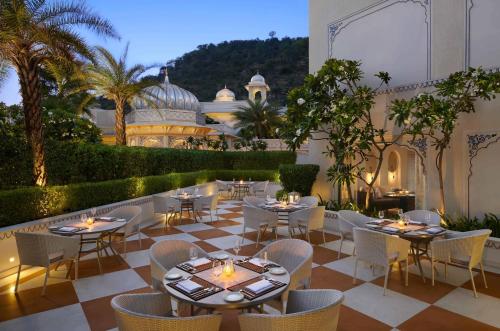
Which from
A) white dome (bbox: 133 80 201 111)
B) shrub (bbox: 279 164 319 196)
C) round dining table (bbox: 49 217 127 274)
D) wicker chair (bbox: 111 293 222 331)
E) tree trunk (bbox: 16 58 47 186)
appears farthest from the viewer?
white dome (bbox: 133 80 201 111)

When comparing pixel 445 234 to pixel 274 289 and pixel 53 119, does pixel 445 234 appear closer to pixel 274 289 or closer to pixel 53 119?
pixel 274 289

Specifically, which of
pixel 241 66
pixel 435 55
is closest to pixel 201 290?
pixel 435 55

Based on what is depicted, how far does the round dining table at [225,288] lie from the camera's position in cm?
270

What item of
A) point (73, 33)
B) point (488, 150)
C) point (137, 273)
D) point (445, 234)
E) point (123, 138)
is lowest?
point (137, 273)

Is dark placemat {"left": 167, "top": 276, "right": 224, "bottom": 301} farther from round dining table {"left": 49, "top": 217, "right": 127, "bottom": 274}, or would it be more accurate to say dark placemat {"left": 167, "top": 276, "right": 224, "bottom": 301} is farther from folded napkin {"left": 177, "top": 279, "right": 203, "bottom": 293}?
round dining table {"left": 49, "top": 217, "right": 127, "bottom": 274}

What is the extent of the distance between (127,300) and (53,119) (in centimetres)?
857

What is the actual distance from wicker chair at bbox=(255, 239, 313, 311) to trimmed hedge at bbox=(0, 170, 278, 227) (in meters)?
4.61

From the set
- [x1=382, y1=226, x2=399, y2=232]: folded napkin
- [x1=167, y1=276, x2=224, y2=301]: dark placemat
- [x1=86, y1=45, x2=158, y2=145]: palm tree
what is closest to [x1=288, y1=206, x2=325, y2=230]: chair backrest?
[x1=382, y1=226, x2=399, y2=232]: folded napkin

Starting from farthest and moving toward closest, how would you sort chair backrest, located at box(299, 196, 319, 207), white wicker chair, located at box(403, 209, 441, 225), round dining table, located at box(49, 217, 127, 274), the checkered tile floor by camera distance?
1. chair backrest, located at box(299, 196, 319, 207)
2. white wicker chair, located at box(403, 209, 441, 225)
3. round dining table, located at box(49, 217, 127, 274)
4. the checkered tile floor

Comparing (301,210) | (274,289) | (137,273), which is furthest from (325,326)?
(301,210)

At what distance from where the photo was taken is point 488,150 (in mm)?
6602

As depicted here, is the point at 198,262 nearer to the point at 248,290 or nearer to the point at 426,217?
the point at 248,290

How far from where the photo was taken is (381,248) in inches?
183

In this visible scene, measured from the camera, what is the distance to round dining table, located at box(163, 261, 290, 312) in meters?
2.70
